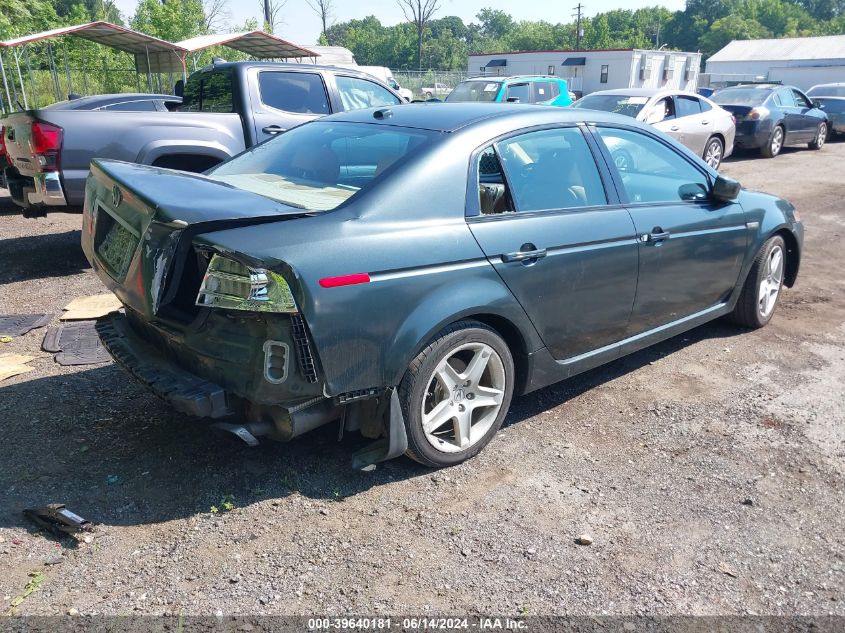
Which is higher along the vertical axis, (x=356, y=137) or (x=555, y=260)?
(x=356, y=137)

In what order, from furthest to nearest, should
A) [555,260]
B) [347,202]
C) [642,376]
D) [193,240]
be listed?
[642,376], [555,260], [347,202], [193,240]

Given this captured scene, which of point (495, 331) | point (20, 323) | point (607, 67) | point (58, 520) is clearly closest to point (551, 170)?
point (495, 331)

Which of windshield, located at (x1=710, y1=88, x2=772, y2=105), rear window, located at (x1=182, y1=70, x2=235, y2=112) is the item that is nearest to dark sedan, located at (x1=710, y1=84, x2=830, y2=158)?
windshield, located at (x1=710, y1=88, x2=772, y2=105)

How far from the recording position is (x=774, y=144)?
16062mm

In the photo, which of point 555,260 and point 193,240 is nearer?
point 193,240

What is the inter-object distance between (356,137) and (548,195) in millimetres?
1094

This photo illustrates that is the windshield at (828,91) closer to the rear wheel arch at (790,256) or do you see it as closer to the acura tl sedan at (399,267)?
the rear wheel arch at (790,256)

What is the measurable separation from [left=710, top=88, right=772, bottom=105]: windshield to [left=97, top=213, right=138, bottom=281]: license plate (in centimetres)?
1543

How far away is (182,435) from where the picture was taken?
3742 millimetres

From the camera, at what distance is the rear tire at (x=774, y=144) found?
51.9 feet

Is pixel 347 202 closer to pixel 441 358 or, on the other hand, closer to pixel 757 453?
pixel 441 358

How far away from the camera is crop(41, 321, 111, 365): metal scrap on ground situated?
4707mm

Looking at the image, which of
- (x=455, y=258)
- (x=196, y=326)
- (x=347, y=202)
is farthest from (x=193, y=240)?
(x=455, y=258)

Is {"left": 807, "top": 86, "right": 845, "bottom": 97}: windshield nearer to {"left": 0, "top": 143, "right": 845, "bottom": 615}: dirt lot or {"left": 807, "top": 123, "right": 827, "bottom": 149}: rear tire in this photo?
{"left": 807, "top": 123, "right": 827, "bottom": 149}: rear tire
